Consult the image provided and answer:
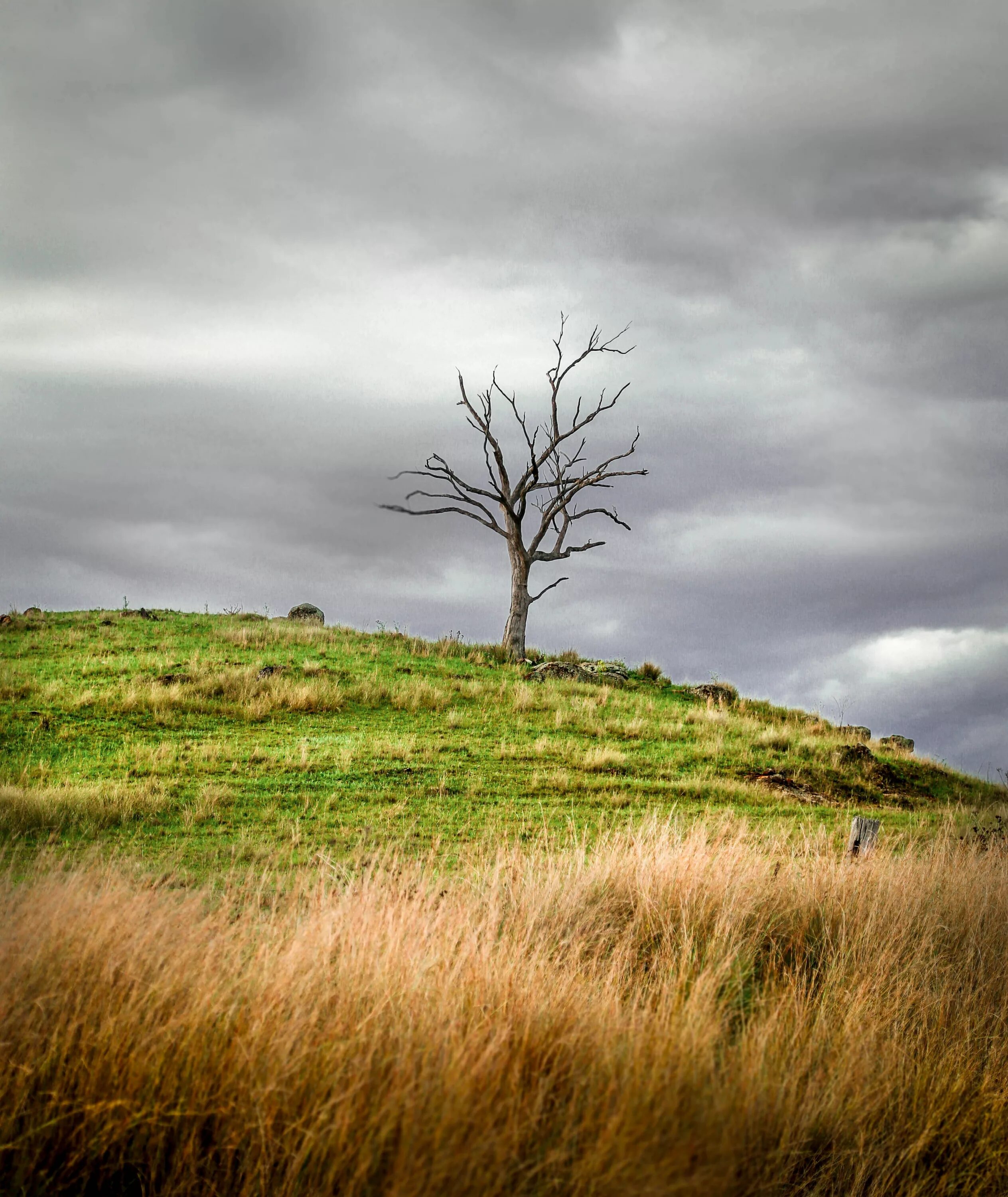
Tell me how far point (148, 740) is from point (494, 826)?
772 cm

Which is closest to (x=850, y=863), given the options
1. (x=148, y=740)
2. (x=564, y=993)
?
(x=564, y=993)

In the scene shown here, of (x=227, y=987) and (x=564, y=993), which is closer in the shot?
(x=227, y=987)

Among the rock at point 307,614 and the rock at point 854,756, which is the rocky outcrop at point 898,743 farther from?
the rock at point 307,614

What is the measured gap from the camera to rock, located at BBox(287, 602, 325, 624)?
3416cm

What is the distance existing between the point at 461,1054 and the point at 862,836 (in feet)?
25.4

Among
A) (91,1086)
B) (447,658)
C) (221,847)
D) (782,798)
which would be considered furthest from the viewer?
(447,658)

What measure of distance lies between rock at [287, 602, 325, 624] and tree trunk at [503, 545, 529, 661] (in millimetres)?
7403

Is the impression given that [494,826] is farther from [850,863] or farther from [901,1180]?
[901,1180]

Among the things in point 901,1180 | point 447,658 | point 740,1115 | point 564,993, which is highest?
point 447,658

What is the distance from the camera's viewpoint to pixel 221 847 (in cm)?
930

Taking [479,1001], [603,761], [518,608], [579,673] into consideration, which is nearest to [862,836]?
[603,761]

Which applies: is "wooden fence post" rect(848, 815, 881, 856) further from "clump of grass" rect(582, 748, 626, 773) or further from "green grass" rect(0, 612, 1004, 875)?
"clump of grass" rect(582, 748, 626, 773)

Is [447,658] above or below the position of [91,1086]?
above

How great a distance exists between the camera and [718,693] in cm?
2850
